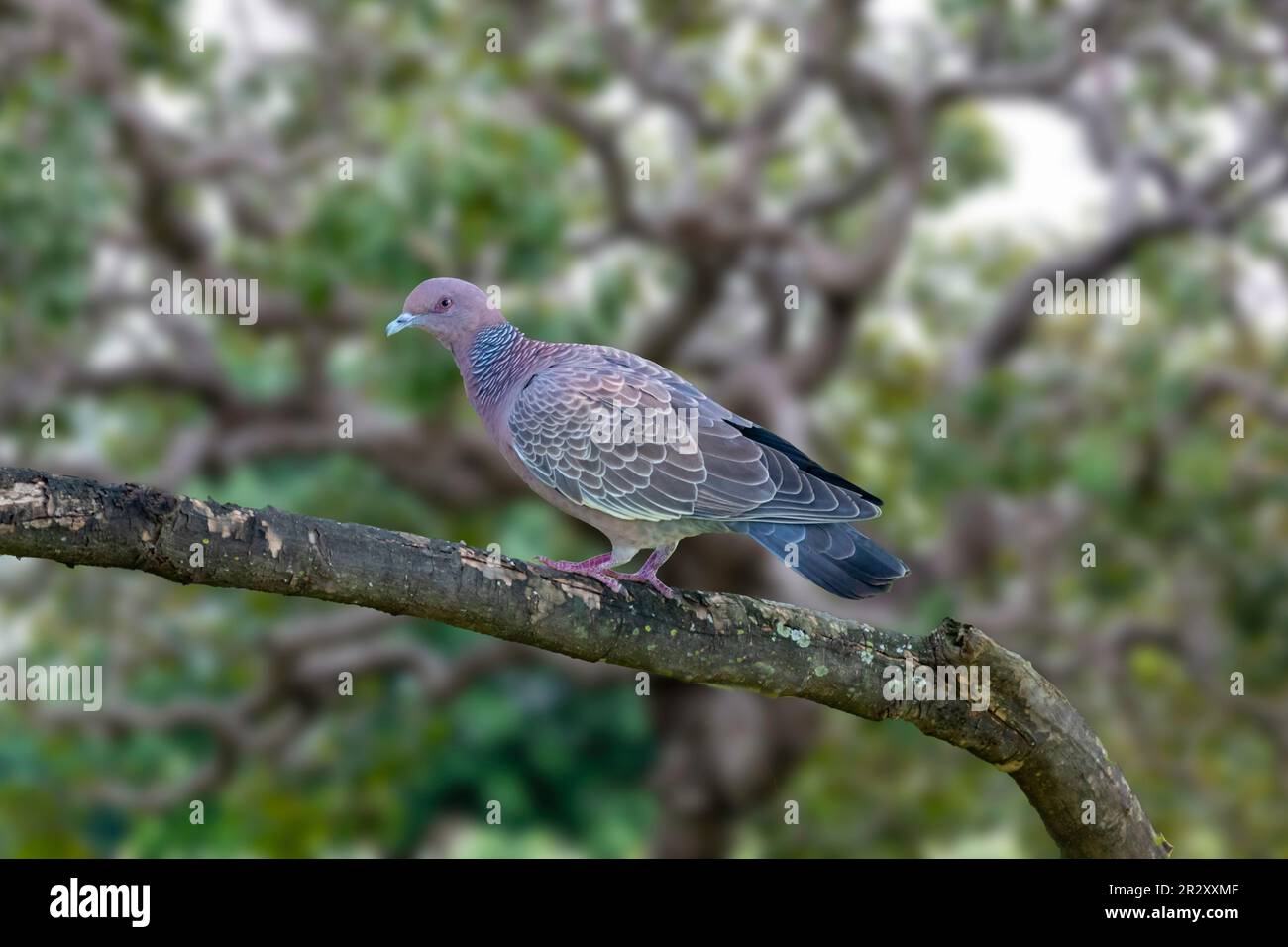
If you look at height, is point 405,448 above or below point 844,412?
below

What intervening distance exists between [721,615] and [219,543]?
41.1 inches

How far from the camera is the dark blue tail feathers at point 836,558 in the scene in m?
2.86

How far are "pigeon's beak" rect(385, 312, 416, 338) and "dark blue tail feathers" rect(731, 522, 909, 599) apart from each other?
3.28 ft

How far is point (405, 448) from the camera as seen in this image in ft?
23.7

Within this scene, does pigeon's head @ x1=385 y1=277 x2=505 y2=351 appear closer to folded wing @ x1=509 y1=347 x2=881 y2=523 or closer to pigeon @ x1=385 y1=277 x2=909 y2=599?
pigeon @ x1=385 y1=277 x2=909 y2=599

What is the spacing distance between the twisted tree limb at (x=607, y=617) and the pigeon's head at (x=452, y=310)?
2.83ft

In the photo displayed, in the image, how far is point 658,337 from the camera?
7.03 metres

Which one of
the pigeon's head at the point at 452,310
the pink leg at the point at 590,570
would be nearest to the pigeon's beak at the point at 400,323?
the pigeon's head at the point at 452,310

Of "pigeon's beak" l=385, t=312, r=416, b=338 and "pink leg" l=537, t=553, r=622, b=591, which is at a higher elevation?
"pigeon's beak" l=385, t=312, r=416, b=338

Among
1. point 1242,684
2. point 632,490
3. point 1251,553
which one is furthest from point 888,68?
point 632,490

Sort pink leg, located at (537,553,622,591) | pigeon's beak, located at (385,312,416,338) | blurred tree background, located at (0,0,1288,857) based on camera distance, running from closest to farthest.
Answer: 1. pink leg, located at (537,553,622,591)
2. pigeon's beak, located at (385,312,416,338)
3. blurred tree background, located at (0,0,1288,857)

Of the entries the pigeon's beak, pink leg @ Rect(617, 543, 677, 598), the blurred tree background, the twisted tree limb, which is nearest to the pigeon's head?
the pigeon's beak

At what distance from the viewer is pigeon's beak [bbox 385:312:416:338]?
333 centimetres

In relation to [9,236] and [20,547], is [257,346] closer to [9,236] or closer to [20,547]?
[9,236]
